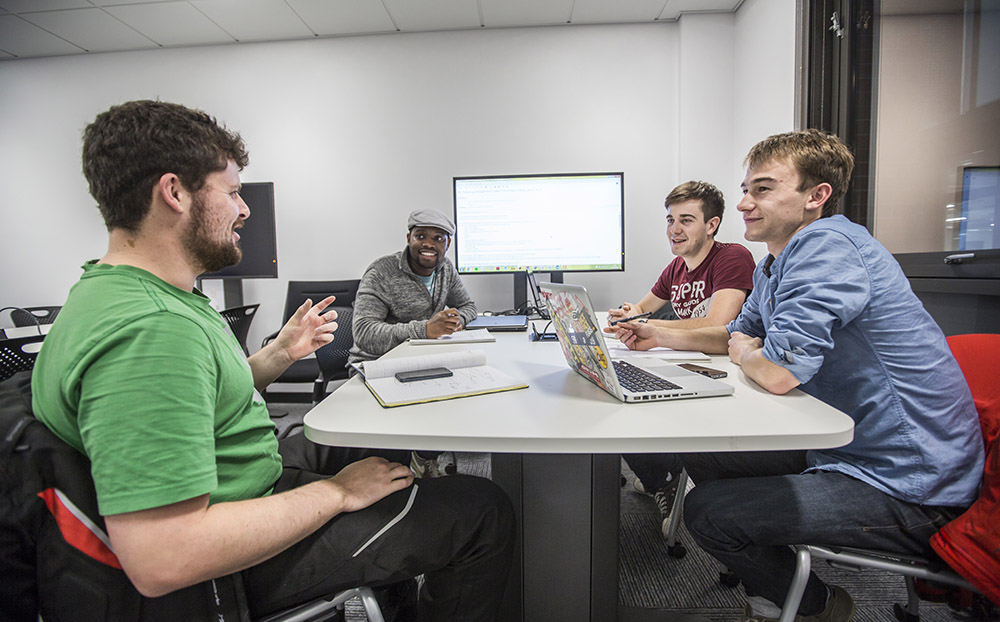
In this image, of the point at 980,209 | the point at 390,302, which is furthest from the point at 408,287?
the point at 980,209

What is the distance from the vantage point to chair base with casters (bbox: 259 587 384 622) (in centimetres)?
70

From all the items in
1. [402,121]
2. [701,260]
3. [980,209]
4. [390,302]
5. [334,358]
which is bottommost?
[334,358]

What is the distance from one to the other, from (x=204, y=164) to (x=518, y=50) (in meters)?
2.82

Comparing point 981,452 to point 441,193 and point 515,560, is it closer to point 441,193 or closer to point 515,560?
point 515,560

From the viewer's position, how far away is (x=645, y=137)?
10.2ft

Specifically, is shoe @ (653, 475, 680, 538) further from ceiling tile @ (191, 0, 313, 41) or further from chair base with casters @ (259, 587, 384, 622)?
ceiling tile @ (191, 0, 313, 41)

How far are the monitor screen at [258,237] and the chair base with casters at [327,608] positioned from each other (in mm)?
2555

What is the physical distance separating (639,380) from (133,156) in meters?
1.00

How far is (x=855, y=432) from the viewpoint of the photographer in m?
0.95

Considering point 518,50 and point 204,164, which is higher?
point 518,50

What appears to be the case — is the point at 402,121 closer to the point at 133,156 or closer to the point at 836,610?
the point at 133,156

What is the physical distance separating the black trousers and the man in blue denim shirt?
0.44 meters

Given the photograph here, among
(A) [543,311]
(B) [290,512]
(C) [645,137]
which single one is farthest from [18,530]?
(C) [645,137]

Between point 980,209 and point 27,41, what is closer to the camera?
point 980,209
